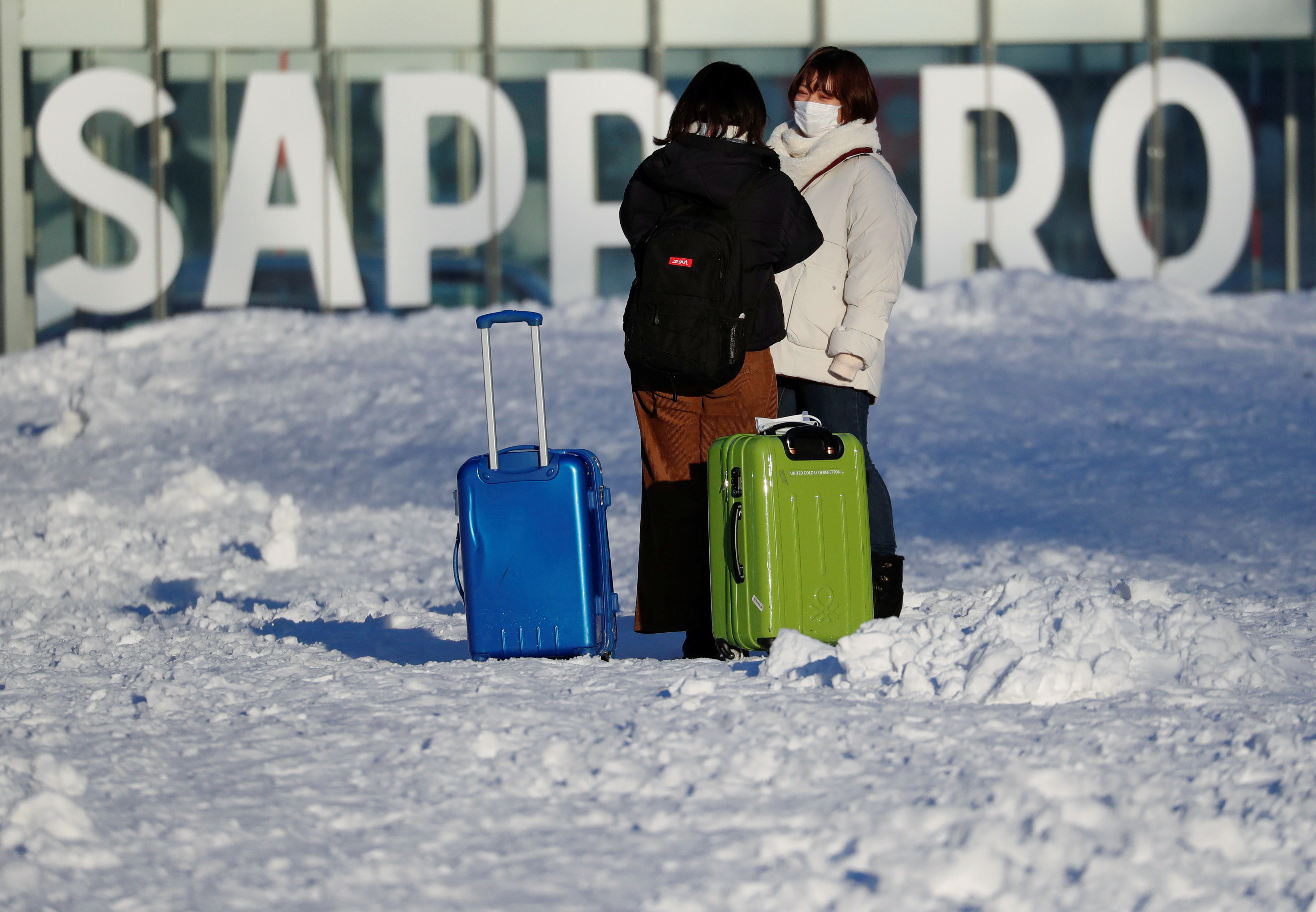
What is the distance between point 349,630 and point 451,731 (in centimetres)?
197

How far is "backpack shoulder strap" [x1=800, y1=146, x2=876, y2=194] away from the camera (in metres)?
3.96

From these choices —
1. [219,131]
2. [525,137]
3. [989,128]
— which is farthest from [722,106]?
[219,131]

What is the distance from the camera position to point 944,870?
223 cm

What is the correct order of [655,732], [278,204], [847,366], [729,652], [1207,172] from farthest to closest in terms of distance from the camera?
[1207,172], [278,204], [847,366], [729,652], [655,732]

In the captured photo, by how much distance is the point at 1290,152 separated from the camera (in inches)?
592

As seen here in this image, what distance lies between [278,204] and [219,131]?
0.98 m

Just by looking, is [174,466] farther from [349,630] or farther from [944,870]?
[944,870]

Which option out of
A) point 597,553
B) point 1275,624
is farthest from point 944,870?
point 1275,624

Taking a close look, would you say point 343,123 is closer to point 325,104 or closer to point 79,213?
point 325,104

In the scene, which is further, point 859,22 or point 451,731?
point 859,22

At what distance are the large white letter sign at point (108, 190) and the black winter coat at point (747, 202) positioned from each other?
1179cm

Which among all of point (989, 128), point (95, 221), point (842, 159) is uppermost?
point (989, 128)

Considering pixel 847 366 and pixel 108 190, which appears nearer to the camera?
pixel 847 366

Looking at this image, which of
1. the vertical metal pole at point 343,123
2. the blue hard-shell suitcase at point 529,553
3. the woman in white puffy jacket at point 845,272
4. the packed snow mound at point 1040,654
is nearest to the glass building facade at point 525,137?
the vertical metal pole at point 343,123
